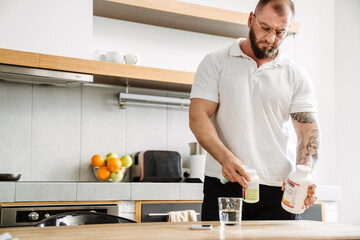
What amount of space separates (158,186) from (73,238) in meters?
1.94

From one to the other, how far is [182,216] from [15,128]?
127 centimetres

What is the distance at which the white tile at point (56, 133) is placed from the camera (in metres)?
3.08

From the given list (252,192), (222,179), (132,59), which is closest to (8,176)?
(132,59)

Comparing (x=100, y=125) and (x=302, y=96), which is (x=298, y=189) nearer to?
(x=302, y=96)

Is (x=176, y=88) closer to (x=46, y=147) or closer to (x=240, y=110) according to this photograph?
(x=46, y=147)

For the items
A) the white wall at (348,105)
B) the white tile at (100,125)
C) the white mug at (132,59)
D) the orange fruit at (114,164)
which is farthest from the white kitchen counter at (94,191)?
the white wall at (348,105)

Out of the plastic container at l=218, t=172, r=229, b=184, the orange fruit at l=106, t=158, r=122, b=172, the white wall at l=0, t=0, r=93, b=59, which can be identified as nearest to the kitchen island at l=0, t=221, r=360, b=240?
the plastic container at l=218, t=172, r=229, b=184

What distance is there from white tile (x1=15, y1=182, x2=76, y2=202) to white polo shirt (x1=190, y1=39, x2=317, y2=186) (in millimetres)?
1152

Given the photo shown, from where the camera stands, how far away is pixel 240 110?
66.3 inches

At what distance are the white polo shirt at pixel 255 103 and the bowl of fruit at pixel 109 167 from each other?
133 centimetres

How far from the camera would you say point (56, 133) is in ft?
10.3

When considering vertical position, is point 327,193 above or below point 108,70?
below

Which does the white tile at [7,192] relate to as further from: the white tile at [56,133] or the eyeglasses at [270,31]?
the eyeglasses at [270,31]

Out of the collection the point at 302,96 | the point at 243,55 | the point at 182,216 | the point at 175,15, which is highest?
the point at 175,15
